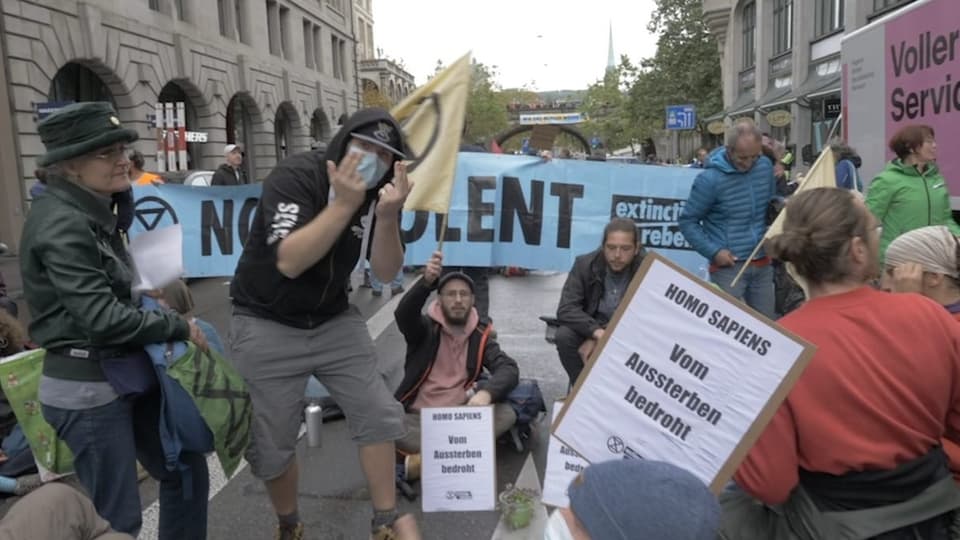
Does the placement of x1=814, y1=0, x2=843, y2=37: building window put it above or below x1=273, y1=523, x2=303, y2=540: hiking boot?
above

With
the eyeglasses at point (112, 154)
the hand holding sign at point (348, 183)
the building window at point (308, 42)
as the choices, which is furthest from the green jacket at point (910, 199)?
the building window at point (308, 42)

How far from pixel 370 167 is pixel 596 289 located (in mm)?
2249

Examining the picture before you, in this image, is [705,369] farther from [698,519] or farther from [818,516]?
[698,519]

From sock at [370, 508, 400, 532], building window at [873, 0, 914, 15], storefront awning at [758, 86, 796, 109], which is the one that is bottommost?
sock at [370, 508, 400, 532]

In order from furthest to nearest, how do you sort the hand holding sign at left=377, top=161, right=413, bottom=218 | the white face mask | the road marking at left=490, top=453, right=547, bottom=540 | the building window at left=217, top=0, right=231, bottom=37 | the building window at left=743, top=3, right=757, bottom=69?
the building window at left=743, top=3, right=757, bottom=69 → the building window at left=217, top=0, right=231, bottom=37 → the road marking at left=490, top=453, right=547, bottom=540 → the hand holding sign at left=377, top=161, right=413, bottom=218 → the white face mask

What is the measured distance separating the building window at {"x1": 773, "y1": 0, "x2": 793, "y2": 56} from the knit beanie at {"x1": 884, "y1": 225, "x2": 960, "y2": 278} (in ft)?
88.4

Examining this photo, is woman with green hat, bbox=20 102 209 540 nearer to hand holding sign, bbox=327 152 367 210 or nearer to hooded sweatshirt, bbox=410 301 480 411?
hand holding sign, bbox=327 152 367 210

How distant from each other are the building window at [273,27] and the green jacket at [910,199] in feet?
102

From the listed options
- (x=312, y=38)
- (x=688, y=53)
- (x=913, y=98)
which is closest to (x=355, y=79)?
(x=312, y=38)

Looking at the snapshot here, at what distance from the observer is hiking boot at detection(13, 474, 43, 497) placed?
383 cm

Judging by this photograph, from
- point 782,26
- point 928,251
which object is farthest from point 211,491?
point 782,26

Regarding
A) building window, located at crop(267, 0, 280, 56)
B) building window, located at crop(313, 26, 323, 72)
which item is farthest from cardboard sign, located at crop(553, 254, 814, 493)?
building window, located at crop(313, 26, 323, 72)

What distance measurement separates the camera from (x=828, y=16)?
23172 mm

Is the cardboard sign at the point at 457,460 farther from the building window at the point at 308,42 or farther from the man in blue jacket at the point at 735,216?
the building window at the point at 308,42
